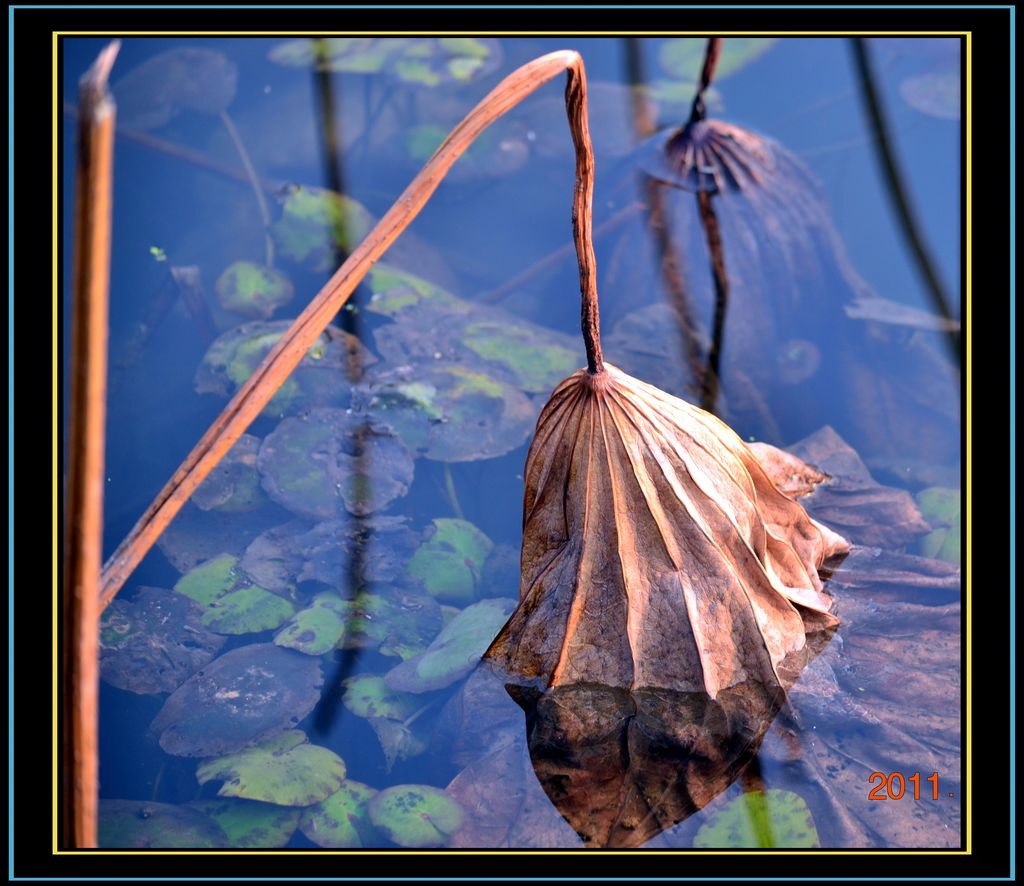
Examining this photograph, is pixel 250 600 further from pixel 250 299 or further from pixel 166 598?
pixel 250 299

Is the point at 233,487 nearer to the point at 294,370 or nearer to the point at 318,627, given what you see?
the point at 294,370

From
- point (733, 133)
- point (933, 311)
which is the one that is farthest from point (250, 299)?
point (933, 311)

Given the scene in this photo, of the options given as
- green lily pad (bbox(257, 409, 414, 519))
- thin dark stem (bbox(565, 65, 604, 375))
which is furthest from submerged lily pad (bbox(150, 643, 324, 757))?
thin dark stem (bbox(565, 65, 604, 375))

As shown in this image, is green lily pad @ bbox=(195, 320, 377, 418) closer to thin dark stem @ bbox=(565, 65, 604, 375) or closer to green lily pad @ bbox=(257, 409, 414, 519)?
green lily pad @ bbox=(257, 409, 414, 519)

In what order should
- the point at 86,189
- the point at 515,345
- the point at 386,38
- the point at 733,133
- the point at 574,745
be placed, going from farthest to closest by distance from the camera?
the point at 386,38
the point at 733,133
the point at 515,345
the point at 574,745
the point at 86,189

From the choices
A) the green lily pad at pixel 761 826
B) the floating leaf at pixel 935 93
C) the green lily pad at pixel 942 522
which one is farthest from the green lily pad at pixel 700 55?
the green lily pad at pixel 761 826

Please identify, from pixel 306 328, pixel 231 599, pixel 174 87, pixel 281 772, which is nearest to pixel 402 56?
pixel 174 87

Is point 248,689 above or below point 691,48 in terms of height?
below
